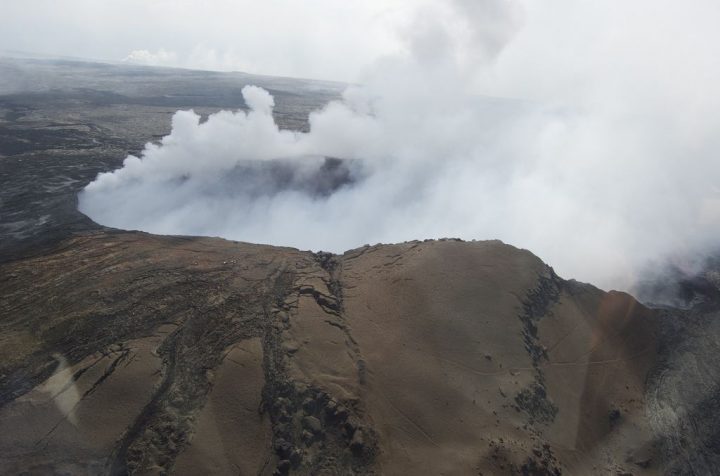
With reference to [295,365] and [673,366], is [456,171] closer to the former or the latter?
[673,366]

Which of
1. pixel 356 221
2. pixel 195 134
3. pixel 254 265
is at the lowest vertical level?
pixel 356 221

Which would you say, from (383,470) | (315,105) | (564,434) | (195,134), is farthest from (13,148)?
(315,105)

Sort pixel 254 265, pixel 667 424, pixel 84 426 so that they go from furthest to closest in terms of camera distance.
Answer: pixel 254 265
pixel 667 424
pixel 84 426

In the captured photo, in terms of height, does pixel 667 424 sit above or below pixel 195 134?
below

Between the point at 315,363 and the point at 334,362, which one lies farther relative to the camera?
the point at 334,362

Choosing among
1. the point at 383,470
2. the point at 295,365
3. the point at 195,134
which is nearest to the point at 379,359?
the point at 295,365

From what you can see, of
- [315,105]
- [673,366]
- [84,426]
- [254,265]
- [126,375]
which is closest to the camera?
[84,426]

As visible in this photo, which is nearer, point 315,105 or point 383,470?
point 383,470
